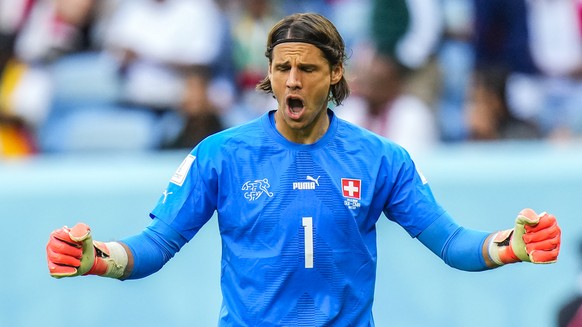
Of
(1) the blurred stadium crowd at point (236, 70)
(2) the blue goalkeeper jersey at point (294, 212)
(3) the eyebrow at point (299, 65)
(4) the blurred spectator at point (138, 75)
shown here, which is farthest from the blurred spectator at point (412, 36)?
(3) the eyebrow at point (299, 65)

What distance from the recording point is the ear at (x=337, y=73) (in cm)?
493

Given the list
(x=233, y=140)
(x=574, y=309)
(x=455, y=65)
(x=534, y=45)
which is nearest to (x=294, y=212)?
(x=233, y=140)

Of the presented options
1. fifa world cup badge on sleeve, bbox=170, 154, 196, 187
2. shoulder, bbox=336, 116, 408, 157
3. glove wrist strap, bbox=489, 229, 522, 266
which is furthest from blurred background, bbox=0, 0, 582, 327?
glove wrist strap, bbox=489, 229, 522, 266

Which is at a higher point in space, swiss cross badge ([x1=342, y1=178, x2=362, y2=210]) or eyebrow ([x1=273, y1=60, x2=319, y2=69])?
eyebrow ([x1=273, y1=60, x2=319, y2=69])

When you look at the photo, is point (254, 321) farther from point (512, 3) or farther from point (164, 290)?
point (512, 3)

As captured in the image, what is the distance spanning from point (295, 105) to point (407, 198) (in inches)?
24.6

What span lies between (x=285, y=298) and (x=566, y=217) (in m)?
3.68

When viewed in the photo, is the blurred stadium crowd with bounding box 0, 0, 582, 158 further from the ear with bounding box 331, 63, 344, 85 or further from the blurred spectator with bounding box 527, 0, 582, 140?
the ear with bounding box 331, 63, 344, 85

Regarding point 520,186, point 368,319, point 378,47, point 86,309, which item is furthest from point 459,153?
point 368,319

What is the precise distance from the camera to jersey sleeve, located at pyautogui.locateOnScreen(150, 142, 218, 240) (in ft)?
15.8

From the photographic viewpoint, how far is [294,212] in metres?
4.76

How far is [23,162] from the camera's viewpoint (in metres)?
8.29

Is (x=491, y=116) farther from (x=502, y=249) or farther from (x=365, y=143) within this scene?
(x=502, y=249)

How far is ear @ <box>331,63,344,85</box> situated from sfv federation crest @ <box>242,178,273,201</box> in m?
0.53
